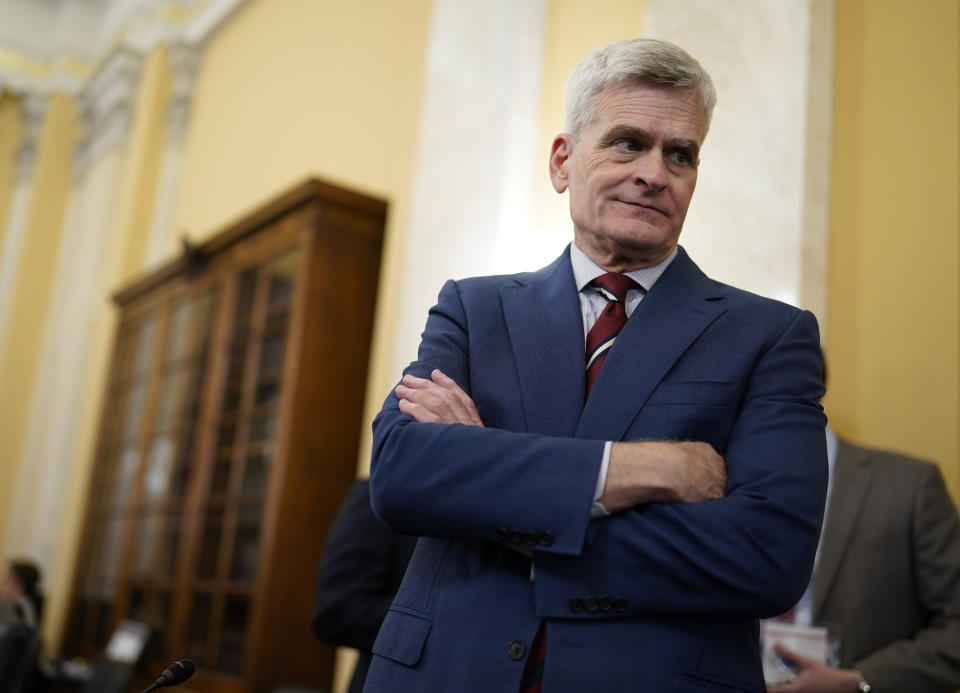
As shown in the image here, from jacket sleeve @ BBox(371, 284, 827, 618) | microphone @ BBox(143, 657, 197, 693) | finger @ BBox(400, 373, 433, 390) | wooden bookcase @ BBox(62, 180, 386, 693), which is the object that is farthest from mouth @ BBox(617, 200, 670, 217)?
wooden bookcase @ BBox(62, 180, 386, 693)

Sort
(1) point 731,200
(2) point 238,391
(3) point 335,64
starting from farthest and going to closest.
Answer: (3) point 335,64, (2) point 238,391, (1) point 731,200

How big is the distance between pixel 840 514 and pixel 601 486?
1.82 m

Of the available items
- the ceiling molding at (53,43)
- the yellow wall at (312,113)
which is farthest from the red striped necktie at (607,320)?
the ceiling molding at (53,43)

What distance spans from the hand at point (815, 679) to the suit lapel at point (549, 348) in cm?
136

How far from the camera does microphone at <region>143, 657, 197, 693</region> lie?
1.55 meters

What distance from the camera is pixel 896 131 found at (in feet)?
11.6

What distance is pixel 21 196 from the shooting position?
11.6 metres

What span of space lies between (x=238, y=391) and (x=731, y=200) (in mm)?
3394

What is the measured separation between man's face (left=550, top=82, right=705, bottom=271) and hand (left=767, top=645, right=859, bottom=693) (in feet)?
4.47

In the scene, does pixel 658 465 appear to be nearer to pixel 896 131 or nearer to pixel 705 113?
pixel 705 113

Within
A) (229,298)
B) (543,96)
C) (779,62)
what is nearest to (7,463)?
(229,298)

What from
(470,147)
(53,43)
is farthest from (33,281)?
(470,147)

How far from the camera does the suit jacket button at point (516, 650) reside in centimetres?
135

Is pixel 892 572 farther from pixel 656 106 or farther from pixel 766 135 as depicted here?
pixel 656 106
